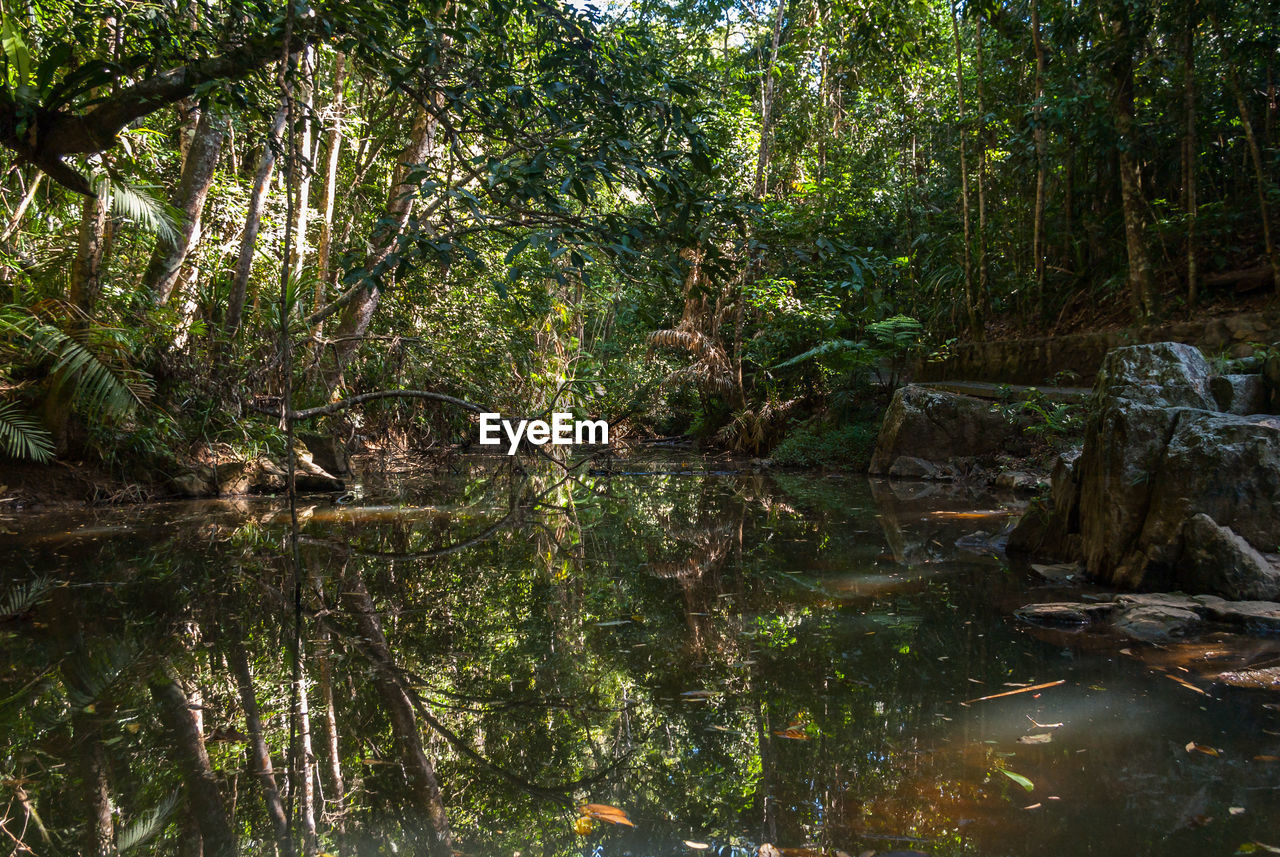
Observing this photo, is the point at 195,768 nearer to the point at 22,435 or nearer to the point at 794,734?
the point at 794,734

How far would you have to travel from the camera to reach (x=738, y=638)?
3066mm

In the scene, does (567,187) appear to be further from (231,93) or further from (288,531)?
(288,531)

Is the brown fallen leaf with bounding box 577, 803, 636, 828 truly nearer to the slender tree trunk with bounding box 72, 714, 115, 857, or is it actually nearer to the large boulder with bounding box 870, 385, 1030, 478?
the slender tree trunk with bounding box 72, 714, 115, 857

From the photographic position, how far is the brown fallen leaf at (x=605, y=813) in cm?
179

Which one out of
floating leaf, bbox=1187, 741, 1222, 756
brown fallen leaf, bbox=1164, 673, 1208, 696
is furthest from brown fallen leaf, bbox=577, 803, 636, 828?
brown fallen leaf, bbox=1164, 673, 1208, 696

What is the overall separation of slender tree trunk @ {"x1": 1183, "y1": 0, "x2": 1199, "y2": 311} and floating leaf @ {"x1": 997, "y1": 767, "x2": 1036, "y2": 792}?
24.4ft

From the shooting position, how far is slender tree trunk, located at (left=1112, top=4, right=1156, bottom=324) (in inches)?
299

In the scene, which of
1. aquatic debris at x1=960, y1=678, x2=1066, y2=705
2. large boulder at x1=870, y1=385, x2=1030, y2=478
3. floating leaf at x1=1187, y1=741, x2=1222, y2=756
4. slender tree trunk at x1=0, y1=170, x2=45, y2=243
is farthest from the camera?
large boulder at x1=870, y1=385, x2=1030, y2=478

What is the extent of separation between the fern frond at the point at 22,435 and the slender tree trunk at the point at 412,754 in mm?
4890

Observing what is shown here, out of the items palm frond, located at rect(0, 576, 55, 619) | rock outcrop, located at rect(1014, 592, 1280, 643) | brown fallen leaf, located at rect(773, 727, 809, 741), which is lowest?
Answer: brown fallen leaf, located at rect(773, 727, 809, 741)

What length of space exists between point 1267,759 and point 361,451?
1169cm

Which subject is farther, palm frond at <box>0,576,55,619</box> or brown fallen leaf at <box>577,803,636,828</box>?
palm frond at <box>0,576,55,619</box>

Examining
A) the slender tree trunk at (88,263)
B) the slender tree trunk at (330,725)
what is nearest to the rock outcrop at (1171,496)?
the slender tree trunk at (330,725)

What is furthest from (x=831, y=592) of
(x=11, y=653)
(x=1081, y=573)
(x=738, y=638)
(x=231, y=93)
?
(x=231, y=93)
